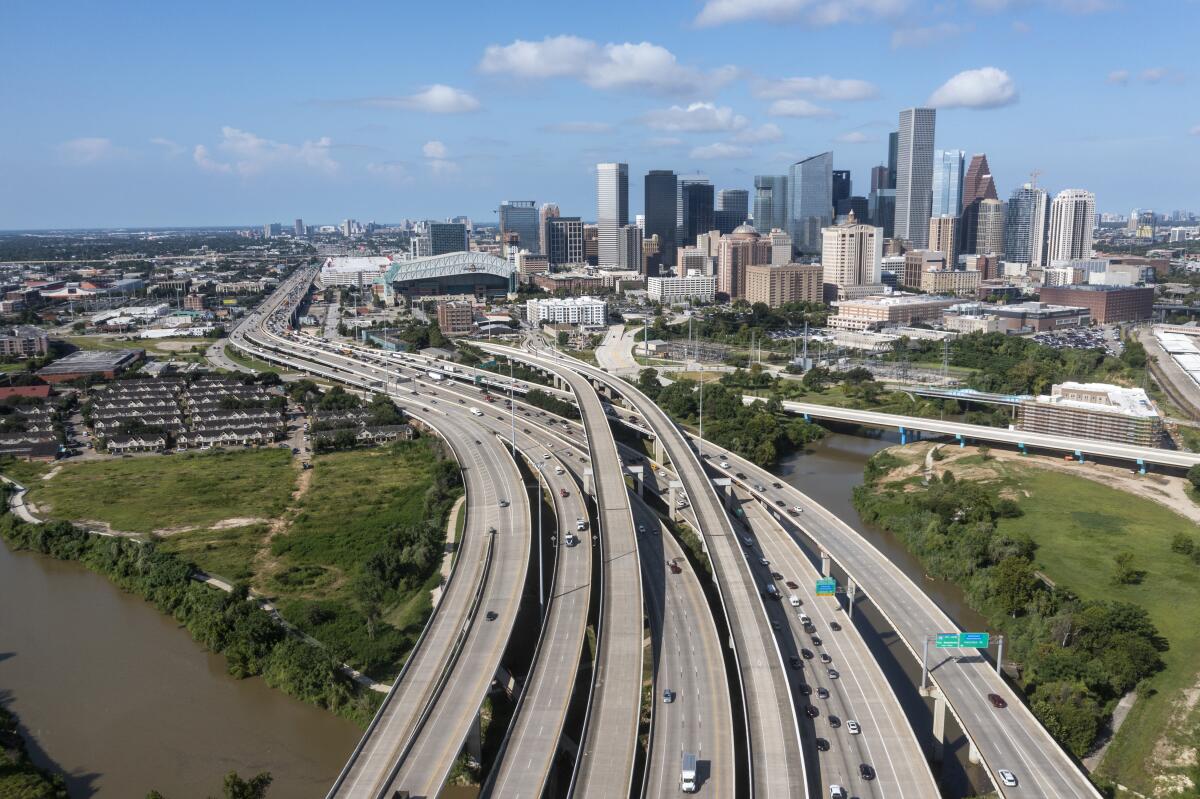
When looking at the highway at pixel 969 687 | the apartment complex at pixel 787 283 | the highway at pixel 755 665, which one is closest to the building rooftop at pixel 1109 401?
the highway at pixel 969 687

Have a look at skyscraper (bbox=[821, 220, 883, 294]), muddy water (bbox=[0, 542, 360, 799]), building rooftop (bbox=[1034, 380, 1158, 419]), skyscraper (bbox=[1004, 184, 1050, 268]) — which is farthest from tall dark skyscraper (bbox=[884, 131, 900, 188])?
muddy water (bbox=[0, 542, 360, 799])

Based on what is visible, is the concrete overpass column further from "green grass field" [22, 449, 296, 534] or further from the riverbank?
"green grass field" [22, 449, 296, 534]

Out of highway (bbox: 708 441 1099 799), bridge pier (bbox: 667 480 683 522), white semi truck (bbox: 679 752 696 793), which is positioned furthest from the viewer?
bridge pier (bbox: 667 480 683 522)

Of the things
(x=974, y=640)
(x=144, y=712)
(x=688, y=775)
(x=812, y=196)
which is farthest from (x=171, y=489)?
(x=812, y=196)

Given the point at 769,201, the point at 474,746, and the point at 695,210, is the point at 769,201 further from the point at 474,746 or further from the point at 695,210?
the point at 474,746

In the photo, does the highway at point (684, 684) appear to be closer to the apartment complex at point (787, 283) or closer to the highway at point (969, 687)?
the highway at point (969, 687)

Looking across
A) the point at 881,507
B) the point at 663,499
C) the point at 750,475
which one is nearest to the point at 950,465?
the point at 881,507

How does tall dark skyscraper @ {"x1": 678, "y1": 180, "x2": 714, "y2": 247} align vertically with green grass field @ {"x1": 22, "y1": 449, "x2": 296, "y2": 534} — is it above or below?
above
